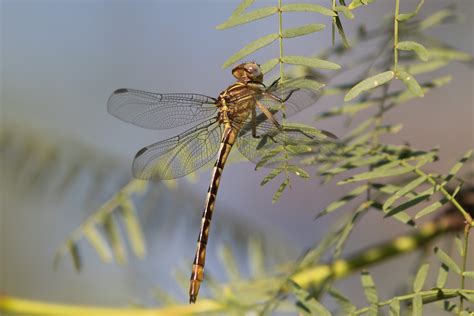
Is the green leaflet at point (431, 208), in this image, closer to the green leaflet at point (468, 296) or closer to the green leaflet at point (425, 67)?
the green leaflet at point (468, 296)

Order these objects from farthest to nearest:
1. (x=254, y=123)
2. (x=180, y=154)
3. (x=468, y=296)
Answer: (x=180, y=154)
(x=254, y=123)
(x=468, y=296)

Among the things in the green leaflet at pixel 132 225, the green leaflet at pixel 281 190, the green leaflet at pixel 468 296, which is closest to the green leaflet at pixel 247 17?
the green leaflet at pixel 281 190

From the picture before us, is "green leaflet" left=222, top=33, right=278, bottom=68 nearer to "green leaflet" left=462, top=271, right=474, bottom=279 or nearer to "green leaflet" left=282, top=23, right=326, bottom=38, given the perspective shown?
"green leaflet" left=282, top=23, right=326, bottom=38

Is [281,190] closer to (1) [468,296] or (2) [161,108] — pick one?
(1) [468,296]

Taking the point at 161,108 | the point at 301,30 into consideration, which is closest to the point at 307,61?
the point at 301,30

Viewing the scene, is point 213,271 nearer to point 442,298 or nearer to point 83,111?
point 442,298
